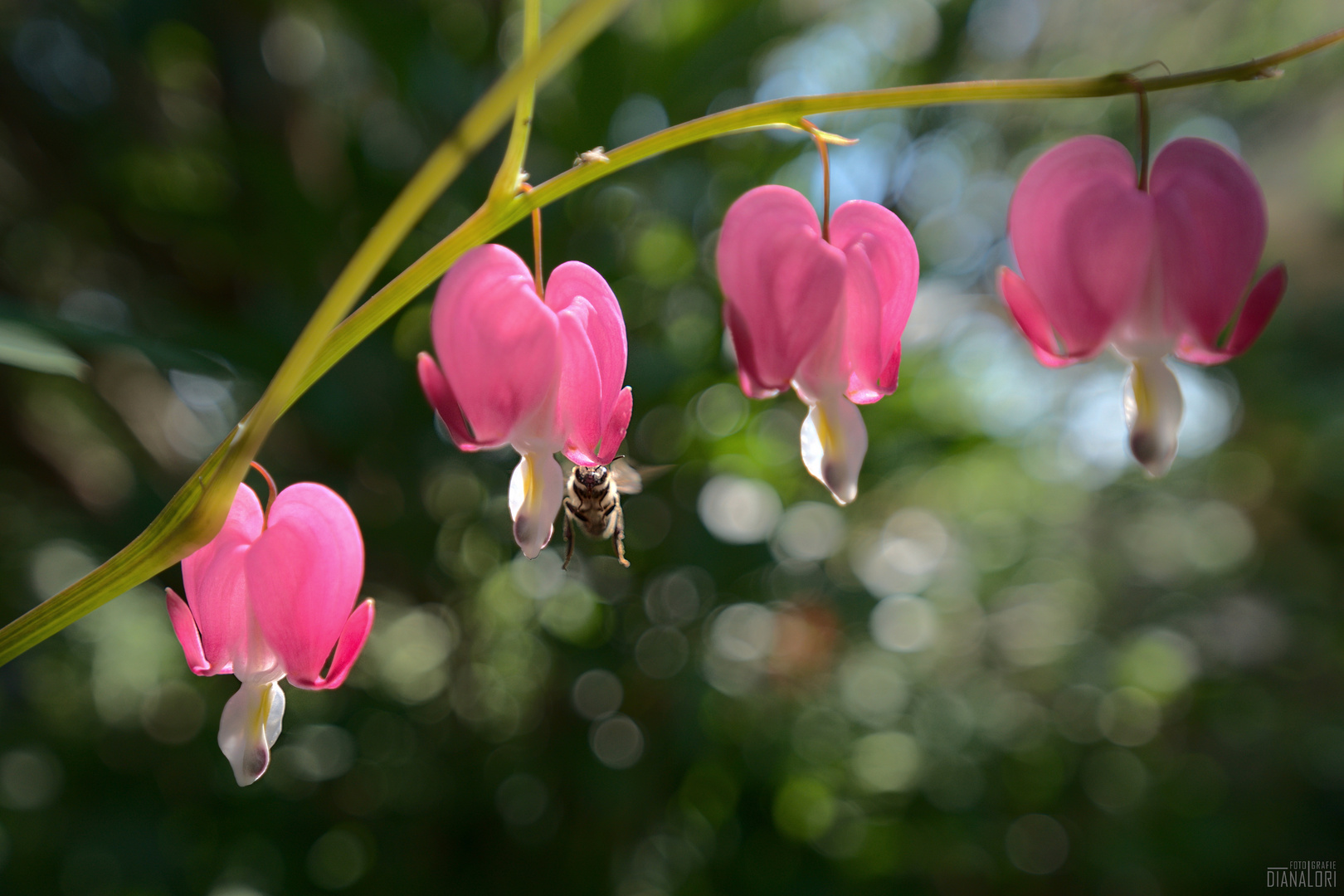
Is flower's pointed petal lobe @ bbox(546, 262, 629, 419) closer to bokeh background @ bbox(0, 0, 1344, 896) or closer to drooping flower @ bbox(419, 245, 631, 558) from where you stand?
drooping flower @ bbox(419, 245, 631, 558)

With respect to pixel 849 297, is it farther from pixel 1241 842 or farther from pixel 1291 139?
pixel 1291 139

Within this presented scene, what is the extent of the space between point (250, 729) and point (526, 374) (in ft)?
0.99

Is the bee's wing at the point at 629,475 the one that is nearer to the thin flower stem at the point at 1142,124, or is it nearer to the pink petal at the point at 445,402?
the pink petal at the point at 445,402

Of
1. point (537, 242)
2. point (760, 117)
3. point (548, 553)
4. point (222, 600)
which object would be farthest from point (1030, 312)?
point (548, 553)

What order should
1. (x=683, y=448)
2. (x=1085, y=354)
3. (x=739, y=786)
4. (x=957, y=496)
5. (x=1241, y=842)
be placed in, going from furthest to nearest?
1. (x=957, y=496)
2. (x=1241, y=842)
3. (x=683, y=448)
4. (x=739, y=786)
5. (x=1085, y=354)

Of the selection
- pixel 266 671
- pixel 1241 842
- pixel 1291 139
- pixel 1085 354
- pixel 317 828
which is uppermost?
pixel 1291 139

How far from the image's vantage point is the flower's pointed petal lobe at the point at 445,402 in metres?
0.48

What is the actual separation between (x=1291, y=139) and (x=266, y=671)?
203 inches

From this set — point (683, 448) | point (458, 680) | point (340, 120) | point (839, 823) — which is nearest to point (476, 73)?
point (340, 120)

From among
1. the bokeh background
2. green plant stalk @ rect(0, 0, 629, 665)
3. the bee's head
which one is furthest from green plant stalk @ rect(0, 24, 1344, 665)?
the bokeh background

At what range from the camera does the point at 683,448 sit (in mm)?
1875

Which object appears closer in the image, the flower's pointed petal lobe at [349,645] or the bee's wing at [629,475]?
the flower's pointed petal lobe at [349,645]

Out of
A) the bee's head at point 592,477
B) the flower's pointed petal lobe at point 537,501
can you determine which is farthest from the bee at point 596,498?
the flower's pointed petal lobe at point 537,501

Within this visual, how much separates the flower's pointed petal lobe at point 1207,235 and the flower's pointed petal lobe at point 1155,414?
0.11 ft
